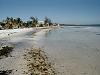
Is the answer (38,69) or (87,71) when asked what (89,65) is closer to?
(87,71)

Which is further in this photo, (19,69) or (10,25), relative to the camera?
(10,25)

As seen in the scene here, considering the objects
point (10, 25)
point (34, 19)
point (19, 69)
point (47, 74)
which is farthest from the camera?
point (34, 19)

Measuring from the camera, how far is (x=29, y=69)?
13.3 m

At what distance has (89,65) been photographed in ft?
52.2

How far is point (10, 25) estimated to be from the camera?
306 ft

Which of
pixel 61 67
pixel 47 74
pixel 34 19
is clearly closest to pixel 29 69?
pixel 47 74

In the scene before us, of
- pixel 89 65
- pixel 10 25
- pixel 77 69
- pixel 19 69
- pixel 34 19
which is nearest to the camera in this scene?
pixel 19 69

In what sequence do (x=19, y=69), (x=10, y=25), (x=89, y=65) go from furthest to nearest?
(x=10, y=25)
(x=89, y=65)
(x=19, y=69)

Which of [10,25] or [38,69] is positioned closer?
[38,69]

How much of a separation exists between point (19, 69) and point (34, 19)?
444 feet

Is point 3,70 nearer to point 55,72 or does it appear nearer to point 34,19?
point 55,72

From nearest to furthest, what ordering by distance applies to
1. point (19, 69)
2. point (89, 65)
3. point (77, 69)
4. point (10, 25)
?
point (19, 69)
point (77, 69)
point (89, 65)
point (10, 25)

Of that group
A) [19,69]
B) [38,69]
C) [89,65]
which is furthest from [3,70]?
[89,65]

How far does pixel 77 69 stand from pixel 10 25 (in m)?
81.8
